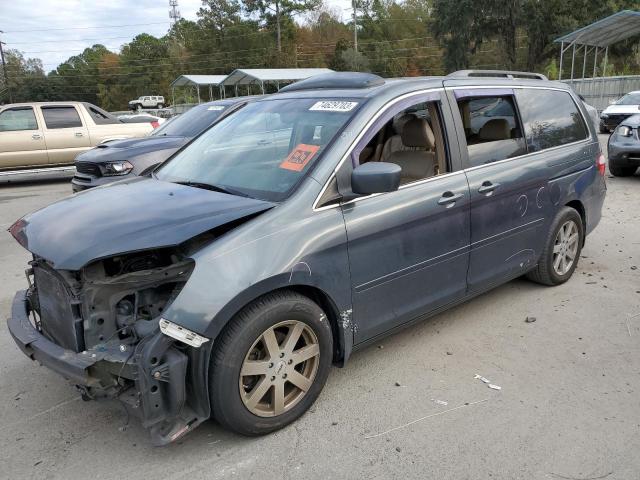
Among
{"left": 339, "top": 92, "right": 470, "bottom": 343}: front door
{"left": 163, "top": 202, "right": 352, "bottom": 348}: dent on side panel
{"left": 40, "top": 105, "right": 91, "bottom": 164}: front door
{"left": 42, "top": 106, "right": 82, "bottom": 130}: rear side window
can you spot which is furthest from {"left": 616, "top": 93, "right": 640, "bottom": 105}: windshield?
{"left": 163, "top": 202, "right": 352, "bottom": 348}: dent on side panel

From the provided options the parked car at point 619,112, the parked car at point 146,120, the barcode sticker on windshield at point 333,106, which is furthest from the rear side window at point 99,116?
the parked car at point 619,112

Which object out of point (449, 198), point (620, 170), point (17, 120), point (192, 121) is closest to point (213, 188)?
point (449, 198)

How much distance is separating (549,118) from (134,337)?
3.81 m

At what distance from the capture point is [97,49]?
4587 inches

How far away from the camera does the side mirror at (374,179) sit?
299 centimetres

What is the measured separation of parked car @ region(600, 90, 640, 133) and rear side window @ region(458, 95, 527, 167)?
15.5m

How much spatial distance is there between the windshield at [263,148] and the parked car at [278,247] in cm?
1

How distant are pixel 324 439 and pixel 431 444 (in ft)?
1.83

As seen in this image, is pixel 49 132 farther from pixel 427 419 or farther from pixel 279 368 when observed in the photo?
pixel 427 419

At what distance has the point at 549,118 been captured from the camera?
183 inches

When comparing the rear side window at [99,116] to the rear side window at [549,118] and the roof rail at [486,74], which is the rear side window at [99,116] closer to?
the roof rail at [486,74]

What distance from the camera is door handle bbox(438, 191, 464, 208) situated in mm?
3554

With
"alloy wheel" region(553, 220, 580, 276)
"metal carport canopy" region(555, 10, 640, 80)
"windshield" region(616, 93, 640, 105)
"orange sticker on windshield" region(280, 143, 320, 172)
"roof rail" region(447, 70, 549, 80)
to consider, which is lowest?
"alloy wheel" region(553, 220, 580, 276)

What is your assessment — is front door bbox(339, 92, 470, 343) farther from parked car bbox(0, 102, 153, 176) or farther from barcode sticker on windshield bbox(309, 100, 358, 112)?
parked car bbox(0, 102, 153, 176)
